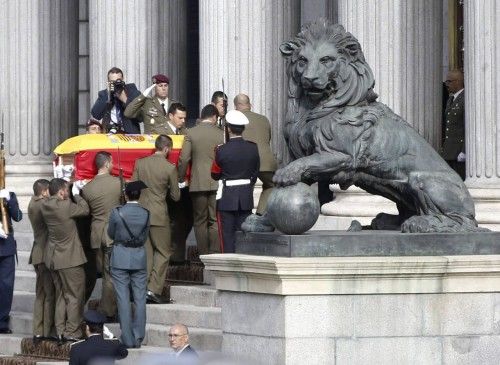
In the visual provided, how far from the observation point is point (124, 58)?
26812 mm

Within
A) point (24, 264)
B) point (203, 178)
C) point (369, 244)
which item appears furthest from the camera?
point (24, 264)

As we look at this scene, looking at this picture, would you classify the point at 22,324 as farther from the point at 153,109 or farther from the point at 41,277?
the point at 153,109

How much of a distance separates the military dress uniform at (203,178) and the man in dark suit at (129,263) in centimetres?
168

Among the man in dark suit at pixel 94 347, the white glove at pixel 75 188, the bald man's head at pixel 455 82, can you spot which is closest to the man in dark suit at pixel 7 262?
the white glove at pixel 75 188

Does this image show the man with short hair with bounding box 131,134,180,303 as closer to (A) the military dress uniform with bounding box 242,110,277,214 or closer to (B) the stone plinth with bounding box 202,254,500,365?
(A) the military dress uniform with bounding box 242,110,277,214

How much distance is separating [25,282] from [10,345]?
227cm

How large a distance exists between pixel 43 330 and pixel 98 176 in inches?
71.8

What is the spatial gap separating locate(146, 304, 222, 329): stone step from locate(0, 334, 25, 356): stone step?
1821mm

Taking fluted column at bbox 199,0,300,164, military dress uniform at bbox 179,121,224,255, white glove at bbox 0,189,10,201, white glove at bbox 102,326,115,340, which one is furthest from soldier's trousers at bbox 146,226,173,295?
fluted column at bbox 199,0,300,164

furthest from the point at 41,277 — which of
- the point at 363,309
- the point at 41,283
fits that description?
the point at 363,309

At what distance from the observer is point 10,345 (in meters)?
23.3

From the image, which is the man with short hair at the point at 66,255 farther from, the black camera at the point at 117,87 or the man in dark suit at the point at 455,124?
the man in dark suit at the point at 455,124

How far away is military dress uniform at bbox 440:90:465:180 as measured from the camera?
23500 millimetres

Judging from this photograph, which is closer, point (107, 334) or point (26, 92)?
point (107, 334)
